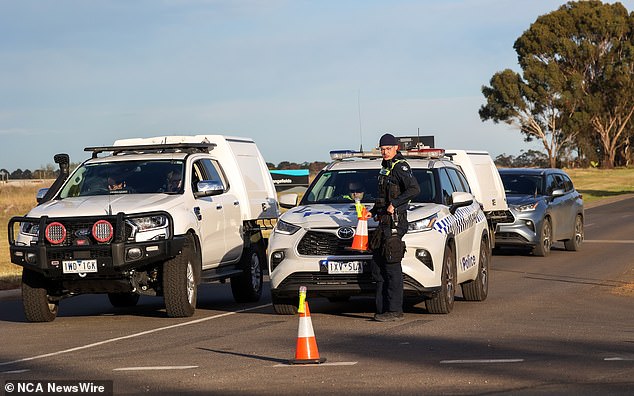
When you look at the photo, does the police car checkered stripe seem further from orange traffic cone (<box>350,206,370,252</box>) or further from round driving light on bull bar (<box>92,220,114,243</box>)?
round driving light on bull bar (<box>92,220,114,243</box>)

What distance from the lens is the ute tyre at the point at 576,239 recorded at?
25906 millimetres

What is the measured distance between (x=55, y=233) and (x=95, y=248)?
1.76 feet

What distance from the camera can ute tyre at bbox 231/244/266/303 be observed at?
16172 mm

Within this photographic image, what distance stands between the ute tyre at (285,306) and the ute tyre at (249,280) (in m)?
2.12

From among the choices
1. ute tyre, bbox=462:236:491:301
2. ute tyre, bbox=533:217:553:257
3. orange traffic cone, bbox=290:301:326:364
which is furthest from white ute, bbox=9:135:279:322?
ute tyre, bbox=533:217:553:257

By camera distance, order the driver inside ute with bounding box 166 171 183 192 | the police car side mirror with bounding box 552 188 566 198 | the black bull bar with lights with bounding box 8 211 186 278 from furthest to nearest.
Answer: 1. the police car side mirror with bounding box 552 188 566 198
2. the driver inside ute with bounding box 166 171 183 192
3. the black bull bar with lights with bounding box 8 211 186 278

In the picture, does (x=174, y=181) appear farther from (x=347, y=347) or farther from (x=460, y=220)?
(x=347, y=347)

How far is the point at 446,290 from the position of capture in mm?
13688

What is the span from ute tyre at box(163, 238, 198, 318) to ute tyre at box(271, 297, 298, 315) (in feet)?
3.19

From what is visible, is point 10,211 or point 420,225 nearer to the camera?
point 420,225

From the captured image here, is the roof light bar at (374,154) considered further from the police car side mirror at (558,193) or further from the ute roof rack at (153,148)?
the police car side mirror at (558,193)

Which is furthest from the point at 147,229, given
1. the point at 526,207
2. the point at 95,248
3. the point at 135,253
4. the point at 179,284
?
the point at 526,207

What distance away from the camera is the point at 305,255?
1345 cm

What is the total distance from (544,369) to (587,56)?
81.1 metres
